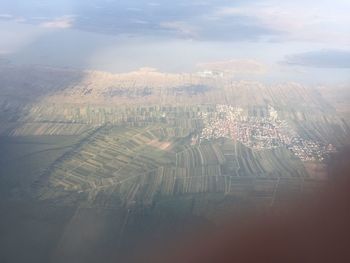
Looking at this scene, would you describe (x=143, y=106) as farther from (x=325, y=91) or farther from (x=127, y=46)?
(x=127, y=46)

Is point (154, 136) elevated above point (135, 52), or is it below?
below

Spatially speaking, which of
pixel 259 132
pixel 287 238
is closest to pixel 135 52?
pixel 259 132

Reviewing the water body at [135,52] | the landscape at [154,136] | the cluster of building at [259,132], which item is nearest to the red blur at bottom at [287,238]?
the landscape at [154,136]

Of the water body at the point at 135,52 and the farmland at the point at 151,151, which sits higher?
the water body at the point at 135,52

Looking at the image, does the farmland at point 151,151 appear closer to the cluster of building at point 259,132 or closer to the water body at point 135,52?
the cluster of building at point 259,132

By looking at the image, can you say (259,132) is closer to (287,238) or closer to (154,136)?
(154,136)
